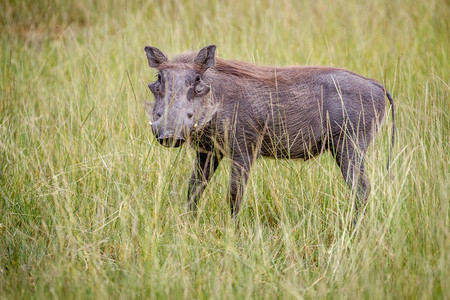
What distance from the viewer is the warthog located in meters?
3.58

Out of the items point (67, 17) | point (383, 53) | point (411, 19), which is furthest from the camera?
point (67, 17)

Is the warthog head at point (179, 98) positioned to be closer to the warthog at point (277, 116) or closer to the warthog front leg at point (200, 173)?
the warthog at point (277, 116)

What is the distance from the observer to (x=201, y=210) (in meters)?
3.28

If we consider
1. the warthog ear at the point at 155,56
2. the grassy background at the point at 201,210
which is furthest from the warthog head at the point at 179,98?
the grassy background at the point at 201,210

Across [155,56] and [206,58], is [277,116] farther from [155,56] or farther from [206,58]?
[155,56]

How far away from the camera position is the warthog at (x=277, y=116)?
3.58 m

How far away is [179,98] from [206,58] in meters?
0.36

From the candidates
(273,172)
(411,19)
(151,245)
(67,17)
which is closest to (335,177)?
(273,172)

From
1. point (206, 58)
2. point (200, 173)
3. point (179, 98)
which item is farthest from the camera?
point (200, 173)

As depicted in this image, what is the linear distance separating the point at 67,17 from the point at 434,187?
582 cm

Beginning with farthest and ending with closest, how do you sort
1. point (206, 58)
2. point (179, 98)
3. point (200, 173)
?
point (200, 173) < point (206, 58) < point (179, 98)

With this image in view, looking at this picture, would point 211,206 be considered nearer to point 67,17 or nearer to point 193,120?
point 193,120

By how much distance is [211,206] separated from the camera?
3713 millimetres

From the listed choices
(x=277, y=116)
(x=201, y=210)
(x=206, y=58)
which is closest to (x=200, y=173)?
(x=201, y=210)
